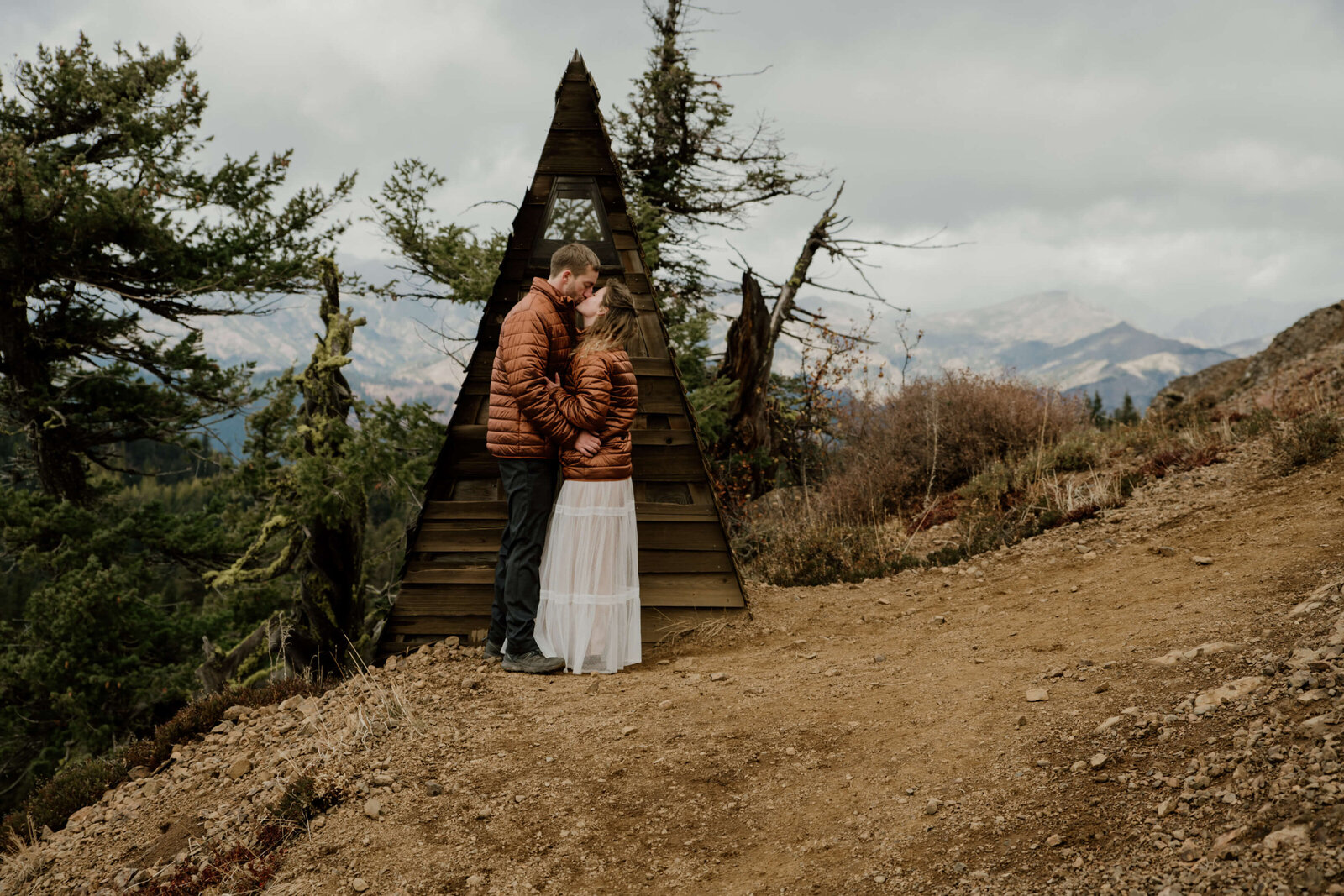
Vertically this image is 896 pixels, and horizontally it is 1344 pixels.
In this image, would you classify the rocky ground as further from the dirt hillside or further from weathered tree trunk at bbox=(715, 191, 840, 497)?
weathered tree trunk at bbox=(715, 191, 840, 497)

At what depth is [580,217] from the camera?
6.23 meters

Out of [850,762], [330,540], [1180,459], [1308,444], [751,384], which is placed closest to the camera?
[850,762]

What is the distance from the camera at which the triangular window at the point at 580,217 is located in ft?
20.3

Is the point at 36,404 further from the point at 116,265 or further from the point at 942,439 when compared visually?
the point at 942,439

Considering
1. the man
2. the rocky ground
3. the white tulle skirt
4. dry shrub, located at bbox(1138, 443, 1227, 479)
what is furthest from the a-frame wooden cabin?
dry shrub, located at bbox(1138, 443, 1227, 479)

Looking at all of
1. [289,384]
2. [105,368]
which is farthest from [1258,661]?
[105,368]

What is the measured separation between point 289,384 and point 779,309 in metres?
7.72

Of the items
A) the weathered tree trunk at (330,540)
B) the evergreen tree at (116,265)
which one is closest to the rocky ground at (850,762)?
the weathered tree trunk at (330,540)

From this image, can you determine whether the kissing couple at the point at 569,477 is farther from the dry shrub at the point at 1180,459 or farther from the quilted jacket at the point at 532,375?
the dry shrub at the point at 1180,459

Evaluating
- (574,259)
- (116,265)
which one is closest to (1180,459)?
(574,259)

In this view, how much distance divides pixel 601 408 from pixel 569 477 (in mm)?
491

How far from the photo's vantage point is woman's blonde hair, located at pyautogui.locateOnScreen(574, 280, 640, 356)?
17.0 ft

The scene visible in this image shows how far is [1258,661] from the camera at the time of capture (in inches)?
133

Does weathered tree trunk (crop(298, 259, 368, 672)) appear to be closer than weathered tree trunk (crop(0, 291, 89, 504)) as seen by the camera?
Yes
